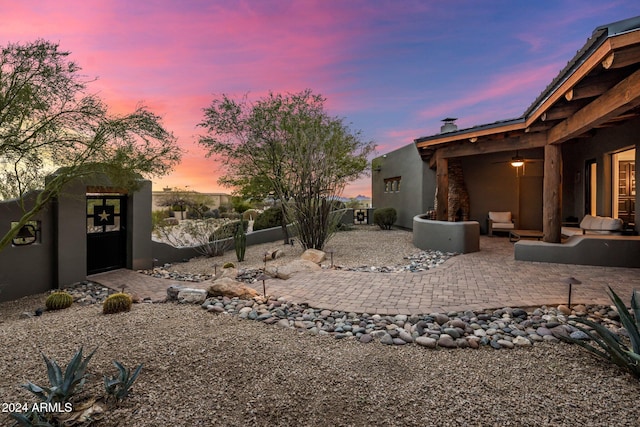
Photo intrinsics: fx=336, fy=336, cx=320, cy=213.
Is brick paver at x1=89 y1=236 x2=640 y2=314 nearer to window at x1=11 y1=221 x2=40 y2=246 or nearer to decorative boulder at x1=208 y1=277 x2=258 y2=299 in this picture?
decorative boulder at x1=208 y1=277 x2=258 y2=299

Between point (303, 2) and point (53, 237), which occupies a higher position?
point (303, 2)

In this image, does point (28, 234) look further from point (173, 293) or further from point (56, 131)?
point (173, 293)

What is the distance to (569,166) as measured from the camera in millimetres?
10703

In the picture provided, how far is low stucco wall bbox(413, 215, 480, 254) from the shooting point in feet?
27.6

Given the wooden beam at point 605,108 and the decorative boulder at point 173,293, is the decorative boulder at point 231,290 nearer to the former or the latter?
the decorative boulder at point 173,293

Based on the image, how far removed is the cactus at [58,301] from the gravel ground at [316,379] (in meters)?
1.74

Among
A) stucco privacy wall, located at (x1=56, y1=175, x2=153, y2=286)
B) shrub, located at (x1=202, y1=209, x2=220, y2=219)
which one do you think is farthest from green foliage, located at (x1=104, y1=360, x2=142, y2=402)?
shrub, located at (x1=202, y1=209, x2=220, y2=219)

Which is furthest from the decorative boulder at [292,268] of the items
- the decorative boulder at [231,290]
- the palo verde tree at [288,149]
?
the palo verde tree at [288,149]

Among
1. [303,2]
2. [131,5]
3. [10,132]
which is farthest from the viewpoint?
[303,2]

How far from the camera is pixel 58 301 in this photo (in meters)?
5.33

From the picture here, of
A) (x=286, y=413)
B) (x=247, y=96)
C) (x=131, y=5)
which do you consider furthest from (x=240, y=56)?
(x=286, y=413)

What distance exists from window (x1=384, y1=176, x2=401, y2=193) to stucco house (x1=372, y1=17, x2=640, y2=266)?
0.18 ft

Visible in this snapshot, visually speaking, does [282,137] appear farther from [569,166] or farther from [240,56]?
[569,166]

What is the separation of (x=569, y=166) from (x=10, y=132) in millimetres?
13740
